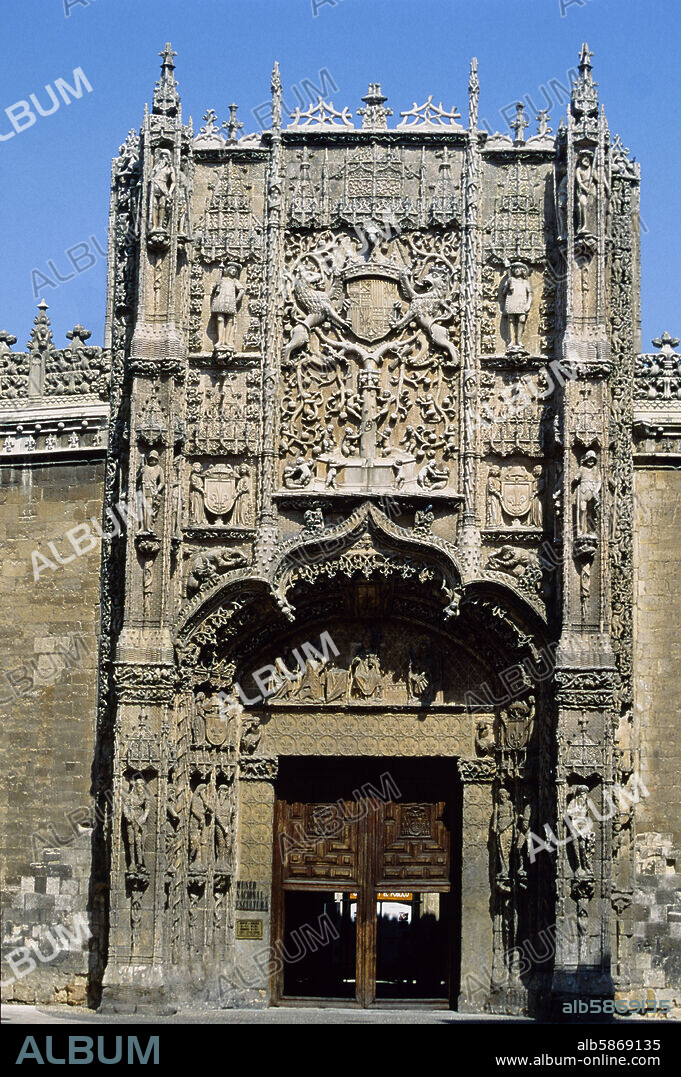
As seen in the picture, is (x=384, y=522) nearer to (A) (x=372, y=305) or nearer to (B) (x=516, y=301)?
(A) (x=372, y=305)

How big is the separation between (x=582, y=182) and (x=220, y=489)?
594 centimetres

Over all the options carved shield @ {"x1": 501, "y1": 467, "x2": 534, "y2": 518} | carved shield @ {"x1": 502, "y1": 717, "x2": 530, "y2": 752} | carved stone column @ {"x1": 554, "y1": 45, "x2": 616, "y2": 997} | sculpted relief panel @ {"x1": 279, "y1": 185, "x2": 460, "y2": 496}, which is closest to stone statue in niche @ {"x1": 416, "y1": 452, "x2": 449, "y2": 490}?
sculpted relief panel @ {"x1": 279, "y1": 185, "x2": 460, "y2": 496}

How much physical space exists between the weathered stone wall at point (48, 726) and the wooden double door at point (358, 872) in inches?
101

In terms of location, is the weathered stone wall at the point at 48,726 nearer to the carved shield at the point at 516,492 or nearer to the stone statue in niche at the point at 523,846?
the carved shield at the point at 516,492

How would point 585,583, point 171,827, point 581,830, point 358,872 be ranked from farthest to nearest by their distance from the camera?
point 358,872, point 171,827, point 585,583, point 581,830

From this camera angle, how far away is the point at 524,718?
860 inches

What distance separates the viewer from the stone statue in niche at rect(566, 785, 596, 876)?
67.9 ft

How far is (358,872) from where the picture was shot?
2209 centimetres

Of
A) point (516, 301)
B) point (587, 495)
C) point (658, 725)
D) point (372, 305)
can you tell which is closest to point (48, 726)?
point (372, 305)

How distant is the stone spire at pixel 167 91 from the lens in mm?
22484

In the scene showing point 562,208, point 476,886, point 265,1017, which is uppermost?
point 562,208

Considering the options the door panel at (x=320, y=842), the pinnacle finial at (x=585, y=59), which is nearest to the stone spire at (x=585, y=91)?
Answer: the pinnacle finial at (x=585, y=59)

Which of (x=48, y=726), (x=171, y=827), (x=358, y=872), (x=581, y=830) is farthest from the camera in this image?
(x=48, y=726)

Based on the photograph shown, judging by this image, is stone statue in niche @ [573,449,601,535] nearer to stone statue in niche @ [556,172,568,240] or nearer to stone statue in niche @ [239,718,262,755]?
stone statue in niche @ [556,172,568,240]
